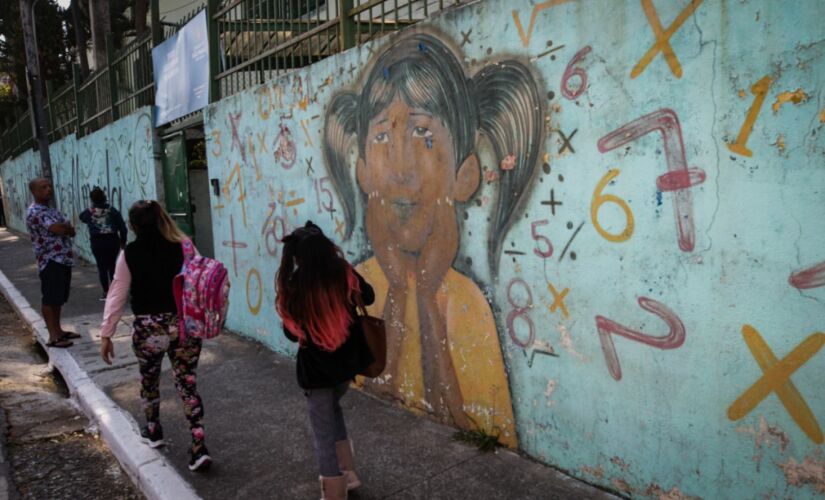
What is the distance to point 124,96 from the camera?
9836 millimetres

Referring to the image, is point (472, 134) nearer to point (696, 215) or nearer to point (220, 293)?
point (696, 215)

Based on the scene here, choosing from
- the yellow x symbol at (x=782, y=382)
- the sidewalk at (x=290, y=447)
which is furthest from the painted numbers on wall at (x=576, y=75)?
the sidewalk at (x=290, y=447)

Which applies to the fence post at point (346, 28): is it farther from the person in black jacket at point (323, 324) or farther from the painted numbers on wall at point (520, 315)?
the painted numbers on wall at point (520, 315)

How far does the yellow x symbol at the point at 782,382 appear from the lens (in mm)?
2131

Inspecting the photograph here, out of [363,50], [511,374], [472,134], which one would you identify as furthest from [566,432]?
[363,50]

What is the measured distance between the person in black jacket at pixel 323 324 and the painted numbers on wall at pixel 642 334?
1.11m

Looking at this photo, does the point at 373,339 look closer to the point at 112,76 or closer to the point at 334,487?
the point at 334,487

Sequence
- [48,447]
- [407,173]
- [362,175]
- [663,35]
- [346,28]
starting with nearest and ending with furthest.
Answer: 1. [663,35]
2. [407,173]
3. [48,447]
4. [362,175]
5. [346,28]

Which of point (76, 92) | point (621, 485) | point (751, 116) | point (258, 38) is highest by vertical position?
point (76, 92)

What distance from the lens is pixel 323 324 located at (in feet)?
8.91

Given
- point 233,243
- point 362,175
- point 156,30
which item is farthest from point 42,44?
point 362,175

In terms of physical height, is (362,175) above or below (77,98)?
below

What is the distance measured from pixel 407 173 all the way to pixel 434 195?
0.92ft

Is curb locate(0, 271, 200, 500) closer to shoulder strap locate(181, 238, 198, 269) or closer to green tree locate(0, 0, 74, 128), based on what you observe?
shoulder strap locate(181, 238, 198, 269)
